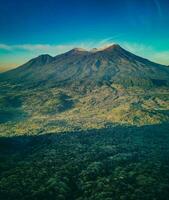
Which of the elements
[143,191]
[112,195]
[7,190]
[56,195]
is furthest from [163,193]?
[7,190]

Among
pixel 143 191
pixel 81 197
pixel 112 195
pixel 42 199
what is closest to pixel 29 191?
pixel 42 199

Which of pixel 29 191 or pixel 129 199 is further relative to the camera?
pixel 29 191

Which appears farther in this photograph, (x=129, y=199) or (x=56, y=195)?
(x=56, y=195)

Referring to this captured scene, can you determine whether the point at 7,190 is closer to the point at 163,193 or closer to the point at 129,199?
the point at 129,199

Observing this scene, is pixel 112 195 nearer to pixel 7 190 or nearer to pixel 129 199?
pixel 129 199

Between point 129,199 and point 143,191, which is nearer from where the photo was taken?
point 129,199

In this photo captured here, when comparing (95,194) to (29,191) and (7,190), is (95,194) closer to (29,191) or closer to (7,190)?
(29,191)

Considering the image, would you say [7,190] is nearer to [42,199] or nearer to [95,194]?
[42,199]

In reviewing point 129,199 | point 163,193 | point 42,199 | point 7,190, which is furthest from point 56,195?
point 163,193
